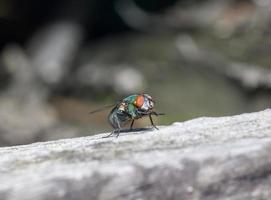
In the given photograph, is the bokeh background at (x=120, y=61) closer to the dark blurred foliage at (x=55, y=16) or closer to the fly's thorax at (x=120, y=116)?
the dark blurred foliage at (x=55, y=16)

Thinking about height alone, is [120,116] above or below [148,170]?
above

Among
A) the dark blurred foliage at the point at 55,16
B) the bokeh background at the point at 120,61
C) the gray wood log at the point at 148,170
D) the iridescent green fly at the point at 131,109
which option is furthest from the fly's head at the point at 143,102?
the dark blurred foliage at the point at 55,16

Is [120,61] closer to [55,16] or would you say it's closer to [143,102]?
[55,16]

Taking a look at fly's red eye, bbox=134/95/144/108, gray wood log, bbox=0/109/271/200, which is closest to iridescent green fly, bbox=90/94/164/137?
fly's red eye, bbox=134/95/144/108

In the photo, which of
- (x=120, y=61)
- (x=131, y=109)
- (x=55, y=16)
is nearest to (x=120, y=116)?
(x=131, y=109)

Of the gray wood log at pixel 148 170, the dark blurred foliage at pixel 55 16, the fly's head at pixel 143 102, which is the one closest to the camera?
the gray wood log at pixel 148 170

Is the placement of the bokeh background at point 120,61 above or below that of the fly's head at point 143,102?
above

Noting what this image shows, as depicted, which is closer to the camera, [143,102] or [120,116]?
[143,102]
